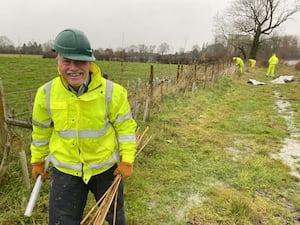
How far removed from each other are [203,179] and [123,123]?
6.85 feet

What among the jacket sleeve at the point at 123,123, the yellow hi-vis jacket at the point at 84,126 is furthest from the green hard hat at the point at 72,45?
the jacket sleeve at the point at 123,123

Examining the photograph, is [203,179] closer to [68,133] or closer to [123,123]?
[123,123]

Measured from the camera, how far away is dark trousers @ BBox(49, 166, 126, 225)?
6.07 ft

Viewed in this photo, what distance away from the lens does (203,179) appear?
3.52m

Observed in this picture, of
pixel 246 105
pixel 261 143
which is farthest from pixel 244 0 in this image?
pixel 261 143

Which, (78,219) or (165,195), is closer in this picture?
(78,219)

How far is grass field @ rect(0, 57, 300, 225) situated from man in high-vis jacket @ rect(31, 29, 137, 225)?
0.77m

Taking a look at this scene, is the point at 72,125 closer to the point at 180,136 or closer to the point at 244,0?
the point at 180,136

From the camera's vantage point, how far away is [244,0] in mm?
29906

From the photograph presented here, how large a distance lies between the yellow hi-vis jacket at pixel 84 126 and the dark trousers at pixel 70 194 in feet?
0.23

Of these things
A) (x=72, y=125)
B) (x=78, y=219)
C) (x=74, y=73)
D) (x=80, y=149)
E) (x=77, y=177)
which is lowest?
(x=78, y=219)

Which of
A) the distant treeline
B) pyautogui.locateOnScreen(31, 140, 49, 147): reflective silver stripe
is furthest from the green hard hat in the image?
the distant treeline

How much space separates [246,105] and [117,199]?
748 cm

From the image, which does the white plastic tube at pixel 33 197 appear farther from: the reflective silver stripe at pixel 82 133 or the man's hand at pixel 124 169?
the man's hand at pixel 124 169
